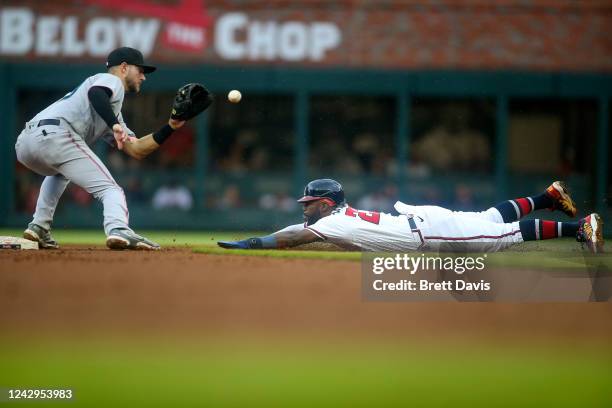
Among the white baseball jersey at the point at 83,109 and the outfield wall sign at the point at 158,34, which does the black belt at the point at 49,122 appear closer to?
the white baseball jersey at the point at 83,109

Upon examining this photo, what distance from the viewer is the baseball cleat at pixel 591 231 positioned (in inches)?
258

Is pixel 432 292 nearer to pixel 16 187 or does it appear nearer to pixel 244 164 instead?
pixel 244 164

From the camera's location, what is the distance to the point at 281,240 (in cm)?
655

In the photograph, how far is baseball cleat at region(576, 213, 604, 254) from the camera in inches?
258

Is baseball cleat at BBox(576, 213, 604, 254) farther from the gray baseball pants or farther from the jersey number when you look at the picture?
the gray baseball pants

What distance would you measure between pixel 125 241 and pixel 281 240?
1.15 metres

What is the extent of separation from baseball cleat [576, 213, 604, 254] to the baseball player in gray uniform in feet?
10.3

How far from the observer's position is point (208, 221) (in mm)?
16438

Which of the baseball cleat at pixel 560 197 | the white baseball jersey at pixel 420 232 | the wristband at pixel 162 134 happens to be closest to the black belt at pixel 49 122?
the wristband at pixel 162 134

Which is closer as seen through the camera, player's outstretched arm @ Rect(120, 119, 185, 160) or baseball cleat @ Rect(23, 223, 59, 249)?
player's outstretched arm @ Rect(120, 119, 185, 160)

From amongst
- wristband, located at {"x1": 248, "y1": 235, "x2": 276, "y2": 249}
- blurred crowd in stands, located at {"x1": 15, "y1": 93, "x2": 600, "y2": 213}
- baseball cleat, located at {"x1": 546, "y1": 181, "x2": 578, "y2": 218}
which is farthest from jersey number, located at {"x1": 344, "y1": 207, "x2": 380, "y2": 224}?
blurred crowd in stands, located at {"x1": 15, "y1": 93, "x2": 600, "y2": 213}

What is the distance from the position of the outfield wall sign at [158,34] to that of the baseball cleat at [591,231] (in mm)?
10818

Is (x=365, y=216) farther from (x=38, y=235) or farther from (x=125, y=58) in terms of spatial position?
(x=38, y=235)

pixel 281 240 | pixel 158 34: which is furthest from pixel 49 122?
pixel 158 34
